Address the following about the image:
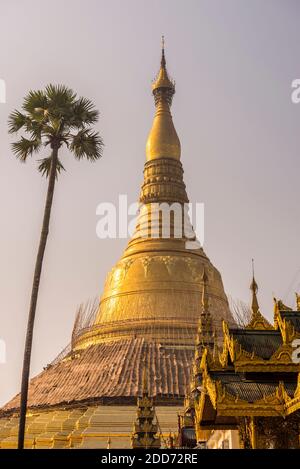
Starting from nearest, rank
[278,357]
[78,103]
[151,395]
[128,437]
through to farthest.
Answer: [278,357] < [78,103] < [128,437] < [151,395]

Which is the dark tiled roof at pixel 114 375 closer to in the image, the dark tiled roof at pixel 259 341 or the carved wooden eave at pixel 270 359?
the dark tiled roof at pixel 259 341

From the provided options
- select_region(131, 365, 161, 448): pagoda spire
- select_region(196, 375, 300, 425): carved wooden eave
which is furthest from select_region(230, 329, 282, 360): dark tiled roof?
select_region(131, 365, 161, 448): pagoda spire

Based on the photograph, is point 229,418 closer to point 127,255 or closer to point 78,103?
point 78,103

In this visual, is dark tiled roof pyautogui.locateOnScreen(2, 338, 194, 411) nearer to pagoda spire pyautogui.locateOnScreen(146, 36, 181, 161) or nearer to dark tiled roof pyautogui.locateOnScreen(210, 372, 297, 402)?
pagoda spire pyautogui.locateOnScreen(146, 36, 181, 161)

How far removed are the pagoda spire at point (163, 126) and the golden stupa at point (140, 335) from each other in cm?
8

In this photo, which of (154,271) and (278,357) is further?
(154,271)

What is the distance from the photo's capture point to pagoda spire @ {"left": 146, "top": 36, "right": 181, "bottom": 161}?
5550 centimetres

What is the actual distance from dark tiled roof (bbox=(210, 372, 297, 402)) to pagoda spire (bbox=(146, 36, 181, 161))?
36.8m

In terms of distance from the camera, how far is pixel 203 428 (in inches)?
859

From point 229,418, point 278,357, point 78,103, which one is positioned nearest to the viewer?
point 278,357

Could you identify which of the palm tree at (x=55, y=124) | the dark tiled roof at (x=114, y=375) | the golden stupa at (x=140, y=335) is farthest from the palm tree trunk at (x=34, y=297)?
the dark tiled roof at (x=114, y=375)

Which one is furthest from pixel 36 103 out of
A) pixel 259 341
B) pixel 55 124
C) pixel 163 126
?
pixel 163 126
